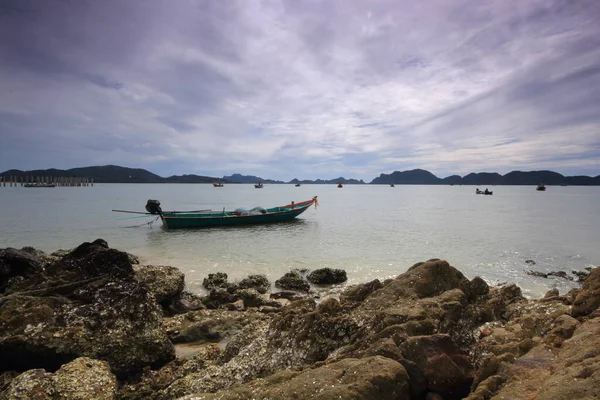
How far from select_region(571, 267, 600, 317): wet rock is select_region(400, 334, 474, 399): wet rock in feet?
7.94

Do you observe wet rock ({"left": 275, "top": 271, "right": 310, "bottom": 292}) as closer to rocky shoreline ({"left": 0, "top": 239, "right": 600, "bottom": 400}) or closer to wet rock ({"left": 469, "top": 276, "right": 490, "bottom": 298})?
rocky shoreline ({"left": 0, "top": 239, "right": 600, "bottom": 400})

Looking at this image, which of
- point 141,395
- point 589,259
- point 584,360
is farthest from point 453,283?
point 589,259

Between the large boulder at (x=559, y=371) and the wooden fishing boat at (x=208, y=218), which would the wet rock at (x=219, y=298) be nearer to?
the large boulder at (x=559, y=371)

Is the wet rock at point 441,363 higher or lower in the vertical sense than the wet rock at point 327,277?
higher

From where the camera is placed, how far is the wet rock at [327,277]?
1448 cm

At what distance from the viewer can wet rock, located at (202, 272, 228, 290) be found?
13.3 m

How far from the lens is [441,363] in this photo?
403 centimetres

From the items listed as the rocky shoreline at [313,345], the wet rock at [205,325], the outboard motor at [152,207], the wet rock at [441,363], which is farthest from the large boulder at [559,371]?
the outboard motor at [152,207]

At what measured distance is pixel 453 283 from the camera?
696 centimetres

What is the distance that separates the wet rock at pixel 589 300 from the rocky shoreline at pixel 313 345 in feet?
0.06

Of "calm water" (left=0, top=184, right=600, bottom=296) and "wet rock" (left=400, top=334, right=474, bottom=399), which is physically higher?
"wet rock" (left=400, top=334, right=474, bottom=399)

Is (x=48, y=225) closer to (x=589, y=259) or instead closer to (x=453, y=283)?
(x=453, y=283)

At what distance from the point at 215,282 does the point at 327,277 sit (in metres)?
4.91

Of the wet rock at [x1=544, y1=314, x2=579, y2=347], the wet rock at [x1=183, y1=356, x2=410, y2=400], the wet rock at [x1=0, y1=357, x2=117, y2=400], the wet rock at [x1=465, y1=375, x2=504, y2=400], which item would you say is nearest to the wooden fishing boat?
the wet rock at [x1=0, y1=357, x2=117, y2=400]
